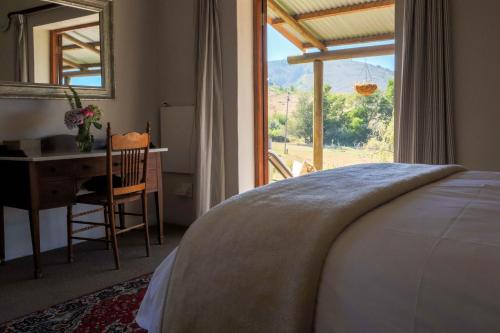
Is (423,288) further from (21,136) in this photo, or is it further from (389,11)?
(389,11)

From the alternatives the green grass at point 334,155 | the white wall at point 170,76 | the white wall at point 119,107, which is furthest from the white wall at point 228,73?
the green grass at point 334,155

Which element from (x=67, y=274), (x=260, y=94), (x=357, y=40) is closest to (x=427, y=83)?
(x=357, y=40)

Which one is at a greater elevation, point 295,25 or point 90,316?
point 295,25

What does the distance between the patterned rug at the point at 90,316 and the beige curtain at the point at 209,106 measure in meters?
1.54

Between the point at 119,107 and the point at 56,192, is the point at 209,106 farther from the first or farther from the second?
the point at 56,192

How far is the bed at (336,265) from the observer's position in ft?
2.81

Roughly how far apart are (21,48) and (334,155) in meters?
2.93

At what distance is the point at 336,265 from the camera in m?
0.99

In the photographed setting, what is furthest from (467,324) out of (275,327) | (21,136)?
(21,136)

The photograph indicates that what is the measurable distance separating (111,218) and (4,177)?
728 mm

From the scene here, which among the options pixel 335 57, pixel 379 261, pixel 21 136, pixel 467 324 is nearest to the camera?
pixel 467 324

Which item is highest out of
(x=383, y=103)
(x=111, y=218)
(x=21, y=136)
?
(x=383, y=103)

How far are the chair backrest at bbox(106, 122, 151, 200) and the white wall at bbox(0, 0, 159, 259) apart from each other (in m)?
0.69

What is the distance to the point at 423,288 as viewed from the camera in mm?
867
